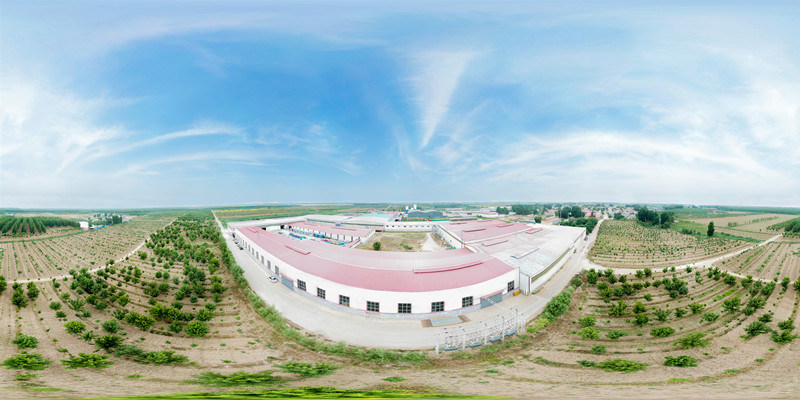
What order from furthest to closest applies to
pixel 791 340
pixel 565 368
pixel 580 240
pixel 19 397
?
pixel 580 240 → pixel 791 340 → pixel 565 368 → pixel 19 397

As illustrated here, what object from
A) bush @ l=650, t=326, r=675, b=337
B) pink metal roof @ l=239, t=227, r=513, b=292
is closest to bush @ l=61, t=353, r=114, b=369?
pink metal roof @ l=239, t=227, r=513, b=292

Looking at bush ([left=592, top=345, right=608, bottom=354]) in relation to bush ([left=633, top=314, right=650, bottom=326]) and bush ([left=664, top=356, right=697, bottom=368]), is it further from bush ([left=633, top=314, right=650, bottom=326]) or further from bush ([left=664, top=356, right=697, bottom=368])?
bush ([left=633, top=314, right=650, bottom=326])

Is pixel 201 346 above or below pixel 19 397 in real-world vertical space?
below

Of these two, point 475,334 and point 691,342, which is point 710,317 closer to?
point 691,342

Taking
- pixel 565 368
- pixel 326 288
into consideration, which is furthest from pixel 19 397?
pixel 565 368

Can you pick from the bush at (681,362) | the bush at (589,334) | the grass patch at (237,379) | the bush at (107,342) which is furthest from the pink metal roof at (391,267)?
the bush at (107,342)

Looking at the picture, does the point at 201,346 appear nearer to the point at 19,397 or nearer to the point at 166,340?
the point at 166,340
